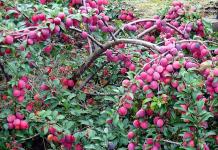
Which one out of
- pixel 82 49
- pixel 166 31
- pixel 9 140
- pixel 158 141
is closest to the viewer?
pixel 158 141

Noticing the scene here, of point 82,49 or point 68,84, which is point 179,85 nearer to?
point 68,84

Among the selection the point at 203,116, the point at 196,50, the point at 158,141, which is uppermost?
the point at 196,50

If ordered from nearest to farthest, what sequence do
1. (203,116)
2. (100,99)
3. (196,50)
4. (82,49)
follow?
1. (203,116)
2. (196,50)
3. (100,99)
4. (82,49)

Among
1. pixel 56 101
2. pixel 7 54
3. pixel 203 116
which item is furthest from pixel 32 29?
pixel 203 116

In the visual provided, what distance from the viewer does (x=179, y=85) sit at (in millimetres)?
1977

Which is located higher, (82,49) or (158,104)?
(158,104)

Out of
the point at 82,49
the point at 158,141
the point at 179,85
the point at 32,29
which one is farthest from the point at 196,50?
the point at 82,49

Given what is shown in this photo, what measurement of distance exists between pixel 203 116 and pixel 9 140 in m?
1.09

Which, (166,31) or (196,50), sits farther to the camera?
(166,31)

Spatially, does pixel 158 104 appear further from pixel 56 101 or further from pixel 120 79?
pixel 120 79

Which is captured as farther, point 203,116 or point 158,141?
point 158,141

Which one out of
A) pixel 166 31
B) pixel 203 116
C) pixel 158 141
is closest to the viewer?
pixel 203 116

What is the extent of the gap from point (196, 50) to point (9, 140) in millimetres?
1069

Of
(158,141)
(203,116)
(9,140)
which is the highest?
(203,116)
